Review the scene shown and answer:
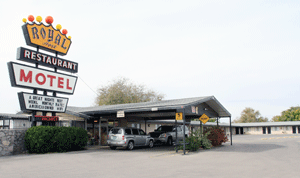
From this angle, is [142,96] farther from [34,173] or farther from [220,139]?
[34,173]

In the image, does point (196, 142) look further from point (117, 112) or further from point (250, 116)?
point (250, 116)

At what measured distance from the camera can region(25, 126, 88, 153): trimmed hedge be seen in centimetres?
1597

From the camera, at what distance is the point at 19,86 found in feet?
51.8

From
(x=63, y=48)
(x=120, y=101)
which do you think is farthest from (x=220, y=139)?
(x=120, y=101)

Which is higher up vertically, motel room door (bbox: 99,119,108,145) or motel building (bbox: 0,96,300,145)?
motel building (bbox: 0,96,300,145)

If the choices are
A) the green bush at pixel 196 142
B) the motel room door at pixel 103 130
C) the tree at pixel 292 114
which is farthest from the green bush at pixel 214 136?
the tree at pixel 292 114

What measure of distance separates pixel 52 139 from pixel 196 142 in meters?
9.38

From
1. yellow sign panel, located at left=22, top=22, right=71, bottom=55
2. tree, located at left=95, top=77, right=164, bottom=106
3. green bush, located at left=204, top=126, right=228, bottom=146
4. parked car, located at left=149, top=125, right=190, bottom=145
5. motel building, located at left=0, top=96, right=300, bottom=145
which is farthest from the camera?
tree, located at left=95, top=77, right=164, bottom=106

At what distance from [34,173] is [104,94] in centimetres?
4102

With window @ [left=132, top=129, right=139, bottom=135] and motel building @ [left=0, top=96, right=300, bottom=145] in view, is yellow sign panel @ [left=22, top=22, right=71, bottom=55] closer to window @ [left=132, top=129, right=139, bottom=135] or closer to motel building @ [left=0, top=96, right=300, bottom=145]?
motel building @ [left=0, top=96, right=300, bottom=145]

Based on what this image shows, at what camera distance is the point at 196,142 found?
17375mm

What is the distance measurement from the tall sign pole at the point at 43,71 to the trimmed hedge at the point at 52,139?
1154mm

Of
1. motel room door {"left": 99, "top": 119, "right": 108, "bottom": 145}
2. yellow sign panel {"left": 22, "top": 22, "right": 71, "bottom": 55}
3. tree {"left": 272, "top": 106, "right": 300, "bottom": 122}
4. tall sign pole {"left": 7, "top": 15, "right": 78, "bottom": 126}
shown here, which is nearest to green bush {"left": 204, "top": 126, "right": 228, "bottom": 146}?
motel room door {"left": 99, "top": 119, "right": 108, "bottom": 145}

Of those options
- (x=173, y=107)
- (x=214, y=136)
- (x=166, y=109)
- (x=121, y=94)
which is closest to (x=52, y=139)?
(x=166, y=109)
